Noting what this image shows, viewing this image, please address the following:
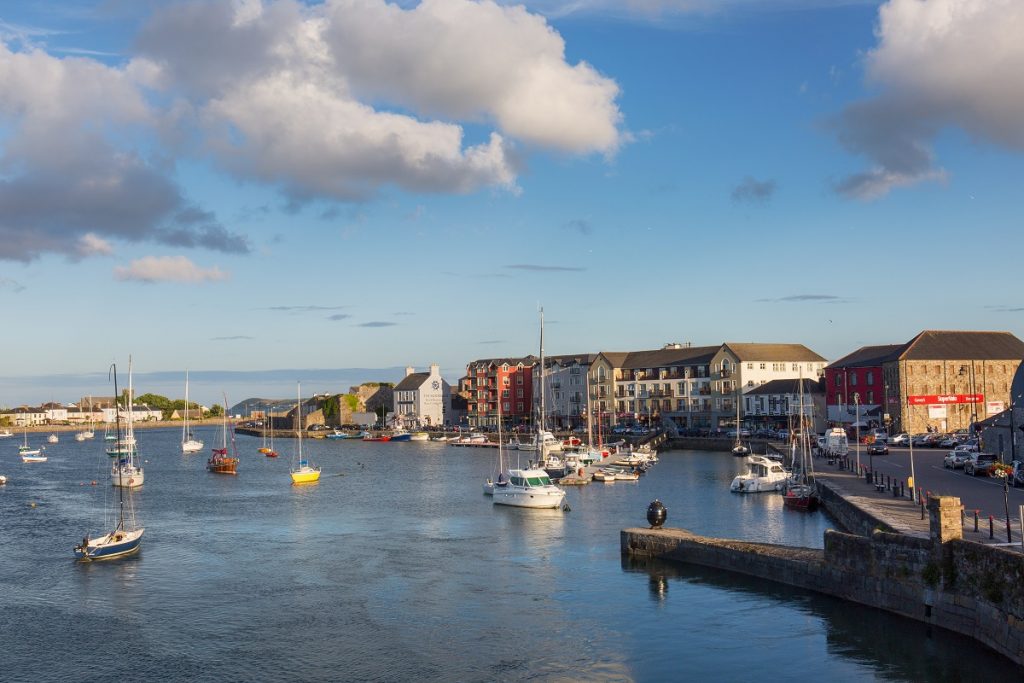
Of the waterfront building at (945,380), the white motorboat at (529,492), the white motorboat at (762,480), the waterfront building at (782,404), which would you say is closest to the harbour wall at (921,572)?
the white motorboat at (529,492)

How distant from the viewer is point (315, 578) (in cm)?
4091

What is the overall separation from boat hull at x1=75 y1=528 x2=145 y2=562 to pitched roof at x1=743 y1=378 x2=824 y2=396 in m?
99.7

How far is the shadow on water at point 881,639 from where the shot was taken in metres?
25.2

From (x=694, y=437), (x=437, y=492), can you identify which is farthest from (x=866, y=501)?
(x=694, y=437)

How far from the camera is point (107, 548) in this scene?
149 ft

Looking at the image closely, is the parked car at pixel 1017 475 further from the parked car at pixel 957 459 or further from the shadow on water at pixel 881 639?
the shadow on water at pixel 881 639

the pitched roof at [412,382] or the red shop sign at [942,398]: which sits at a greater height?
the pitched roof at [412,382]

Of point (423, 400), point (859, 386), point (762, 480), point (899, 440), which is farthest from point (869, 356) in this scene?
point (423, 400)

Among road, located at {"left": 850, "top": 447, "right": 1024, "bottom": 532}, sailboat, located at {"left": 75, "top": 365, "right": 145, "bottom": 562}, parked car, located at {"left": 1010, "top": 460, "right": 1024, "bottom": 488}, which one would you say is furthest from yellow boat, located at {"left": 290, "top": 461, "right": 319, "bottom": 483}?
parked car, located at {"left": 1010, "top": 460, "right": 1024, "bottom": 488}

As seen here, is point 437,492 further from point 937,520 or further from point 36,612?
point 937,520

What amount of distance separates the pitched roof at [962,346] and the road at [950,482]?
2598 cm

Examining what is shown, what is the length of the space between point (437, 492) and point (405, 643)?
1863 inches

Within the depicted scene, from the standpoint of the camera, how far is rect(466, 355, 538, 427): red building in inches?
6870

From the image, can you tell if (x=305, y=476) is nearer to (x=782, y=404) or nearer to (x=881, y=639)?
(x=881, y=639)
